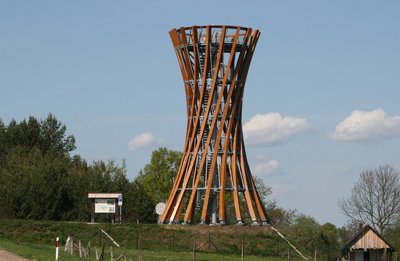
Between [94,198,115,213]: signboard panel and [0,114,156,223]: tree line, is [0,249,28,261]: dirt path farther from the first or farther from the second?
[0,114,156,223]: tree line

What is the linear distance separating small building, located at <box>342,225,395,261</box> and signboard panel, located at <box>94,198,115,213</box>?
58.1 feet

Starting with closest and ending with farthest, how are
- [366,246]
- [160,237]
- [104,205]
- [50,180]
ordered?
[160,237] → [366,246] → [104,205] → [50,180]

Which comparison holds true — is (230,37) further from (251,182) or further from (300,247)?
(300,247)

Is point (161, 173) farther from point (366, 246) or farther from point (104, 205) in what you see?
point (366, 246)

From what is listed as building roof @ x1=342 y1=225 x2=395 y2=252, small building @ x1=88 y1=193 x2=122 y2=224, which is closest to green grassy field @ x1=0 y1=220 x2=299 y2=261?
small building @ x1=88 y1=193 x2=122 y2=224

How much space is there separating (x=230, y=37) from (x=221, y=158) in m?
9.28

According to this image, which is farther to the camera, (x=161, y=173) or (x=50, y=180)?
(x=161, y=173)

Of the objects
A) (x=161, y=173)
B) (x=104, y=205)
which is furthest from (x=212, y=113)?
(x=161, y=173)

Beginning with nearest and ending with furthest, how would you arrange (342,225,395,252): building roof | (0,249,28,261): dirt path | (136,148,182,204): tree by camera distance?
1. (0,249,28,261): dirt path
2. (342,225,395,252): building roof
3. (136,148,182,204): tree

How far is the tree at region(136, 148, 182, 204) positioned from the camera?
10100 centimetres

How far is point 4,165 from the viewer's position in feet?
303

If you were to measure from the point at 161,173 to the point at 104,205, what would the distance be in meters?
32.4

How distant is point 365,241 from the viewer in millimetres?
67438

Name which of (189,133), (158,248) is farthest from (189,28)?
(158,248)
